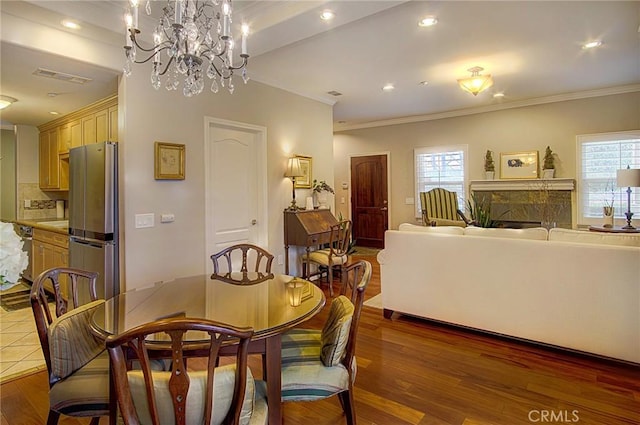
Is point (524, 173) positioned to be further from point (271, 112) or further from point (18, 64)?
point (18, 64)

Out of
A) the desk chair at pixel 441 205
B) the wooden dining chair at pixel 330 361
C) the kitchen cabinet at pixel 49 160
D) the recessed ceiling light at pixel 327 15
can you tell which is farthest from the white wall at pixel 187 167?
the desk chair at pixel 441 205

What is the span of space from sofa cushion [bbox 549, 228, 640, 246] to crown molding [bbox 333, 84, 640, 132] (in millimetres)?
3842

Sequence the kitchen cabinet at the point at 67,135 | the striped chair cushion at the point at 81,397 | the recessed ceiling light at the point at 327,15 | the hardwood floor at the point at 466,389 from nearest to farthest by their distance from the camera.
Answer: the striped chair cushion at the point at 81,397
the hardwood floor at the point at 466,389
the recessed ceiling light at the point at 327,15
the kitchen cabinet at the point at 67,135

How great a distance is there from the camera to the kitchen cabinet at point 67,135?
395cm

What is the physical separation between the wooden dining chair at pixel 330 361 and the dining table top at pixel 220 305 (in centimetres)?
15

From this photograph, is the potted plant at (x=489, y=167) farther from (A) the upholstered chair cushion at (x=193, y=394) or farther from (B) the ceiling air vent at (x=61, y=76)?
(A) the upholstered chair cushion at (x=193, y=394)

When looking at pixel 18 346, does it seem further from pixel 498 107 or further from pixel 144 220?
pixel 498 107

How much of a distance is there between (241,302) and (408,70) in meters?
3.60

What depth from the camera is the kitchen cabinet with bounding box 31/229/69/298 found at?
14.0 ft

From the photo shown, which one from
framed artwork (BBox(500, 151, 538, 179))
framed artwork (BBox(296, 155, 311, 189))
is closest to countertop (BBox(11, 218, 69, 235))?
framed artwork (BBox(296, 155, 311, 189))

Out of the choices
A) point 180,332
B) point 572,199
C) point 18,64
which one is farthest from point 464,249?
point 18,64

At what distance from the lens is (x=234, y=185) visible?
425 centimetres

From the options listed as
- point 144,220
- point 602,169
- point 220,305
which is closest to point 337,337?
point 220,305

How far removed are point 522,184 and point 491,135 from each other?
1.02 meters
